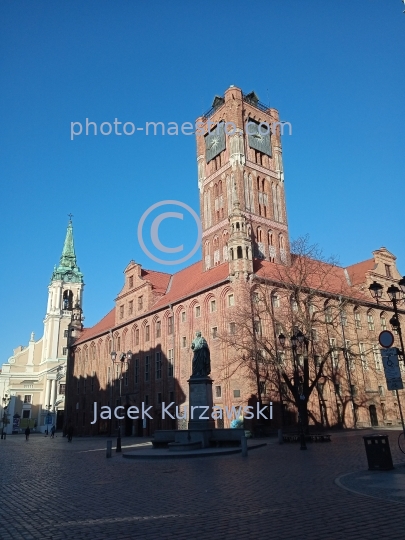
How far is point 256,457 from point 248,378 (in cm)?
1502

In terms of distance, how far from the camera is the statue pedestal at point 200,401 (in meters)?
22.3

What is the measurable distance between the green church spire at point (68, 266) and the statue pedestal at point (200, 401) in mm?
74825

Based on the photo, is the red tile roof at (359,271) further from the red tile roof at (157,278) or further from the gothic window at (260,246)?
the red tile roof at (157,278)

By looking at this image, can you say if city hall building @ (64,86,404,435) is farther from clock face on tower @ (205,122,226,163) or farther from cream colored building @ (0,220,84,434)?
cream colored building @ (0,220,84,434)

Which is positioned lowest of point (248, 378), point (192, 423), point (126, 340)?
point (192, 423)

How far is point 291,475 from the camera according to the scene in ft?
39.0

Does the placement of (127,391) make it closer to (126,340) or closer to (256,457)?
(126,340)

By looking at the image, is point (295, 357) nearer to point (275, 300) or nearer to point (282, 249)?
point (275, 300)

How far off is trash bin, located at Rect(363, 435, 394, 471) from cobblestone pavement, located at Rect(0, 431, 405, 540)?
2.30 feet

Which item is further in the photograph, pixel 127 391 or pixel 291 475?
pixel 127 391

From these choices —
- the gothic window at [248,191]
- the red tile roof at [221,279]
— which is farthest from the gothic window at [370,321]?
the gothic window at [248,191]

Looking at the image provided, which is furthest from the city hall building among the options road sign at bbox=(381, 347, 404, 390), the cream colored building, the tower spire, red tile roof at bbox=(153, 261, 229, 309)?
the tower spire

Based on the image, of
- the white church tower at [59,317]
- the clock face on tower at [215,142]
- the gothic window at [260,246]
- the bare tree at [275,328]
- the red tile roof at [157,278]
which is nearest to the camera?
the bare tree at [275,328]

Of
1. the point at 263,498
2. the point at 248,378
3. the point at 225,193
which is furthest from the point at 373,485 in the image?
the point at 225,193
